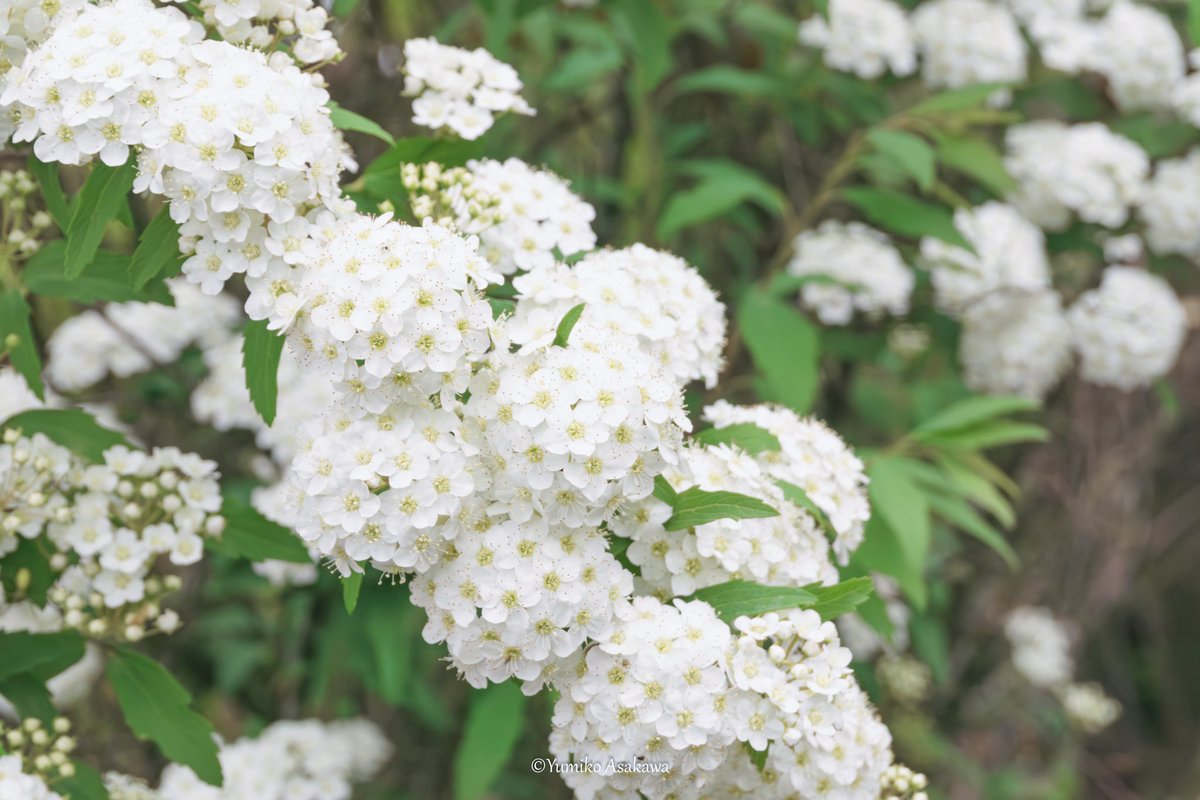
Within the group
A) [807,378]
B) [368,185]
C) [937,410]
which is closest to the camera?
[368,185]

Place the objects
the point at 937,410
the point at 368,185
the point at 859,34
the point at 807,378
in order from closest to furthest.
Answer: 1. the point at 368,185
2. the point at 807,378
3. the point at 859,34
4. the point at 937,410

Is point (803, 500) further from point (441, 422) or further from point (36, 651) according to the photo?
point (36, 651)

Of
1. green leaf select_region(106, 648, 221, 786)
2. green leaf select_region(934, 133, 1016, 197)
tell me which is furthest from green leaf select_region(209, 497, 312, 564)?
green leaf select_region(934, 133, 1016, 197)

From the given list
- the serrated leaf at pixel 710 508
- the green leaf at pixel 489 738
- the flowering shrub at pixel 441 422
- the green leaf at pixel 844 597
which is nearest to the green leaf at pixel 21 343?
the flowering shrub at pixel 441 422

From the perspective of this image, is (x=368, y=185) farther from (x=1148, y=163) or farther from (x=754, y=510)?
(x=1148, y=163)

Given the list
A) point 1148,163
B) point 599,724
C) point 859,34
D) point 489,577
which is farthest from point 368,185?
point 1148,163

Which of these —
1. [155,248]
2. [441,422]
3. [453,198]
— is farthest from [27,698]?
[453,198]

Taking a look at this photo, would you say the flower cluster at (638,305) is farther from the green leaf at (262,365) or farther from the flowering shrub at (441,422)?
the green leaf at (262,365)

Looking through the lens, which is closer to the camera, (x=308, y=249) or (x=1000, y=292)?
(x=308, y=249)
